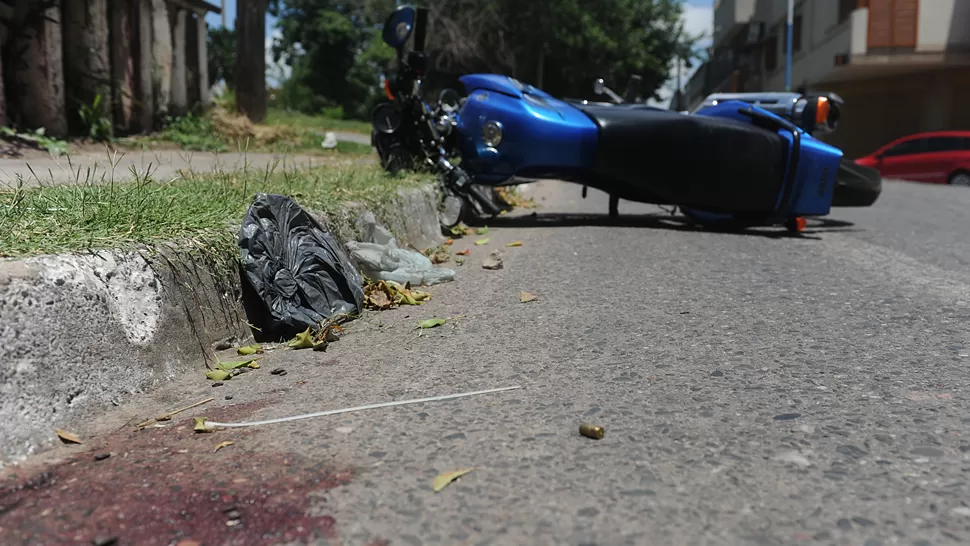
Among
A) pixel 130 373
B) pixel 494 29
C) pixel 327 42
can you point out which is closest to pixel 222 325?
pixel 130 373

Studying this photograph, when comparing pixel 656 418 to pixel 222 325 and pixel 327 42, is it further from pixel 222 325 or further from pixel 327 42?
pixel 327 42

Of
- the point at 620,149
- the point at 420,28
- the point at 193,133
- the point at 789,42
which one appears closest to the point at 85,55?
the point at 193,133

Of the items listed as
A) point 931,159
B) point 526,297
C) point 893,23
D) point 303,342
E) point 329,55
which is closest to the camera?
point 303,342

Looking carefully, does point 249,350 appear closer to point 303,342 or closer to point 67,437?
point 303,342

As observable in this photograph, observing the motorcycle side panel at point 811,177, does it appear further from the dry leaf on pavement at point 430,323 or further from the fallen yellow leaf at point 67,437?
the fallen yellow leaf at point 67,437

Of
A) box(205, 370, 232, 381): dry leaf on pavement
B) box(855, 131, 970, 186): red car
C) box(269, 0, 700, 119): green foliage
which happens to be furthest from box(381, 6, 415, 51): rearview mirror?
box(269, 0, 700, 119): green foliage

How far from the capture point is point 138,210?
3.52m

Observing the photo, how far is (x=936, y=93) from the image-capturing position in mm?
26453

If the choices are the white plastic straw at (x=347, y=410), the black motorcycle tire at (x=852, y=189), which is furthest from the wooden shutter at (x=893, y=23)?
the white plastic straw at (x=347, y=410)

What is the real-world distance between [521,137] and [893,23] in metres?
22.4

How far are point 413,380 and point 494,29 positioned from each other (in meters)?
27.9

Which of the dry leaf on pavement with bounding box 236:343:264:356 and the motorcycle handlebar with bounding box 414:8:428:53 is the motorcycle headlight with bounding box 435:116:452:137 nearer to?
the motorcycle handlebar with bounding box 414:8:428:53

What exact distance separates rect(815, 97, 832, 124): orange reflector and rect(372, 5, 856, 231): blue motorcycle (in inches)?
15.1

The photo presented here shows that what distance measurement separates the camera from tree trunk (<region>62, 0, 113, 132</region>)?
32.3 ft
